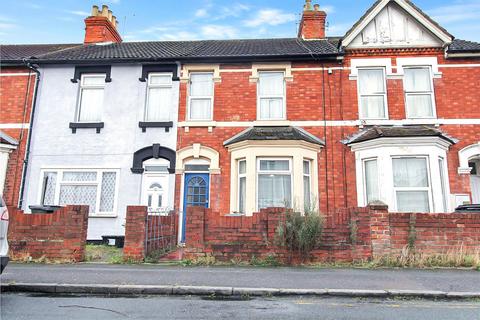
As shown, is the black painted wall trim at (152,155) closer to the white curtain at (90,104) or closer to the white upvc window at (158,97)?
the white upvc window at (158,97)

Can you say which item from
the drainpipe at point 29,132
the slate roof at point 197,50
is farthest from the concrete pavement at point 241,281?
the slate roof at point 197,50

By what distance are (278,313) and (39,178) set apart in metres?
10.6

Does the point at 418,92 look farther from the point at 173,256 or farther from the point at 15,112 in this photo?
the point at 15,112

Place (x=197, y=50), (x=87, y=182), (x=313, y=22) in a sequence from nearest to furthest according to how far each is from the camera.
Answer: (x=87, y=182) → (x=197, y=50) → (x=313, y=22)

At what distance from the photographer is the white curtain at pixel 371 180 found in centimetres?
1101

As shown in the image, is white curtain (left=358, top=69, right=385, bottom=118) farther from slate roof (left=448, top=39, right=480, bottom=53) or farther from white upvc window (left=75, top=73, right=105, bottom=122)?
white upvc window (left=75, top=73, right=105, bottom=122)

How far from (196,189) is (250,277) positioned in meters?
5.78

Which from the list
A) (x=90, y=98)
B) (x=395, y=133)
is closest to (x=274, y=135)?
(x=395, y=133)

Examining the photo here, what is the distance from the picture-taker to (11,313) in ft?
14.6

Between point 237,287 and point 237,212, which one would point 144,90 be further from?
point 237,287

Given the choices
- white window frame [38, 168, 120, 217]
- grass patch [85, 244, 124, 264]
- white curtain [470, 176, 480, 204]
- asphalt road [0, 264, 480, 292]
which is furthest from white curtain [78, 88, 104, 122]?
white curtain [470, 176, 480, 204]

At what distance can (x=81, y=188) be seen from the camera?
39.2ft

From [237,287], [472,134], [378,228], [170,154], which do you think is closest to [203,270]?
[237,287]

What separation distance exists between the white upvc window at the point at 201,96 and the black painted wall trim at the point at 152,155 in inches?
57.5
